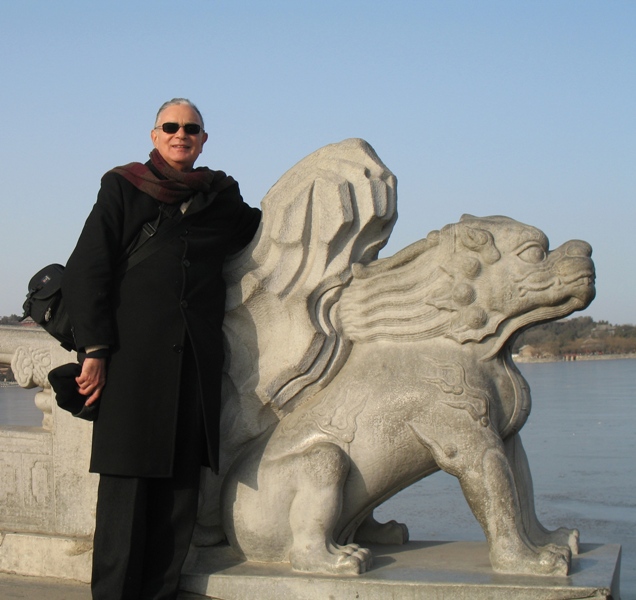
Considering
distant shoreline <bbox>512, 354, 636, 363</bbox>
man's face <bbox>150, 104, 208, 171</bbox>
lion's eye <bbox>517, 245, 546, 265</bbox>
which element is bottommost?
lion's eye <bbox>517, 245, 546, 265</bbox>

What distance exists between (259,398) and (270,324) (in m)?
0.26

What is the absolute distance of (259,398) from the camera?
3344mm

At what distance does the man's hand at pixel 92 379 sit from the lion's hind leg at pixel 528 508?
1362 mm

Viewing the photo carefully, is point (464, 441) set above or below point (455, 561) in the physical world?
above

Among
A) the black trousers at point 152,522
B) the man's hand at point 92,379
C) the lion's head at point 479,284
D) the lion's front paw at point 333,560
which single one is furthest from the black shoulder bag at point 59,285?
the lion's front paw at point 333,560

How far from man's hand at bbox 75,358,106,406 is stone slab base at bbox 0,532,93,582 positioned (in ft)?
2.24

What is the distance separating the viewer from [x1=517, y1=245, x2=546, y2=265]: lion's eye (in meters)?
3.08

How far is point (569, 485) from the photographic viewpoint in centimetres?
576

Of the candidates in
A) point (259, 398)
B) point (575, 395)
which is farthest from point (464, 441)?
point (575, 395)

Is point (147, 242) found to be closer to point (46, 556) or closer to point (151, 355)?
point (151, 355)

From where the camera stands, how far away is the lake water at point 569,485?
4762 millimetres

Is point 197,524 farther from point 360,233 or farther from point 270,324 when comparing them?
point 360,233

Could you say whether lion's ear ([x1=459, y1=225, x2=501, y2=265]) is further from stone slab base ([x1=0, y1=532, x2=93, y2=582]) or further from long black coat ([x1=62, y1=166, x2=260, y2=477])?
stone slab base ([x1=0, y1=532, x2=93, y2=582])

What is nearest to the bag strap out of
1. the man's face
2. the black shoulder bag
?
the black shoulder bag
